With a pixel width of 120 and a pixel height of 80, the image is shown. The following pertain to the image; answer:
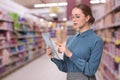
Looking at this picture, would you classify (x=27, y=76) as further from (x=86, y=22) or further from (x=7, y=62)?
(x=86, y=22)

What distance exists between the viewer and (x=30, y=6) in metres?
20.6

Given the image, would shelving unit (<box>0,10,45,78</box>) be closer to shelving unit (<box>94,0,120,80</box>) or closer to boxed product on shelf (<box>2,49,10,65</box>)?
boxed product on shelf (<box>2,49,10,65</box>)

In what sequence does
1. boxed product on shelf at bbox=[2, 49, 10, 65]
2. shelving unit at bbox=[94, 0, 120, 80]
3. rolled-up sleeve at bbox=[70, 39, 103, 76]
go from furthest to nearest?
boxed product on shelf at bbox=[2, 49, 10, 65]
shelving unit at bbox=[94, 0, 120, 80]
rolled-up sleeve at bbox=[70, 39, 103, 76]

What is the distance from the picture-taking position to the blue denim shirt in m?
1.66

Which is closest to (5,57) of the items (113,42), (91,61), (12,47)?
(12,47)

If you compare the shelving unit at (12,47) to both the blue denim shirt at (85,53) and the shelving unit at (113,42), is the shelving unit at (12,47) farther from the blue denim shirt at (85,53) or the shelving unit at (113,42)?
the blue denim shirt at (85,53)

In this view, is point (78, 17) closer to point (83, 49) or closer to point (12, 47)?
point (83, 49)

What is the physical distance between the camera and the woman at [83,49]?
1.66 m

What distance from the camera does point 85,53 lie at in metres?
1.73

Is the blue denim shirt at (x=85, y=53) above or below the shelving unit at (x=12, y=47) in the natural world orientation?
above

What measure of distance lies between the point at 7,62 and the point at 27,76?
769 mm

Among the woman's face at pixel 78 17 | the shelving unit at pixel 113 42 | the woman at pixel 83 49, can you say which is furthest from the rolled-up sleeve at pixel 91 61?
the shelving unit at pixel 113 42

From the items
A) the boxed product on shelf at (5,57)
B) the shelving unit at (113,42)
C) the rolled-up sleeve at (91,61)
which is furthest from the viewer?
the boxed product on shelf at (5,57)

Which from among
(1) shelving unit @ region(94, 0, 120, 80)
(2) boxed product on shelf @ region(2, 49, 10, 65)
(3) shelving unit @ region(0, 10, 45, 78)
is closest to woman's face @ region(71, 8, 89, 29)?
(1) shelving unit @ region(94, 0, 120, 80)
